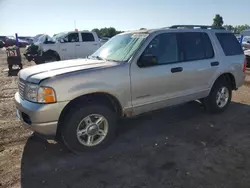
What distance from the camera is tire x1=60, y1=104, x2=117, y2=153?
355 cm

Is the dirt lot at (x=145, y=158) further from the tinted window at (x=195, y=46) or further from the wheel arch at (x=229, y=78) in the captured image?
the tinted window at (x=195, y=46)

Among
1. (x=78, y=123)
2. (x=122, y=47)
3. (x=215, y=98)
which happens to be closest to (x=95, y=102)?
(x=78, y=123)

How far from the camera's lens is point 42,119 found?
334 centimetres

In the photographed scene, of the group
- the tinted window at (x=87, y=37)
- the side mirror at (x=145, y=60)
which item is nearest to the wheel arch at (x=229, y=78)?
the side mirror at (x=145, y=60)

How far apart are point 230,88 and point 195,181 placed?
3302 millimetres

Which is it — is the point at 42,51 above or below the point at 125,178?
above

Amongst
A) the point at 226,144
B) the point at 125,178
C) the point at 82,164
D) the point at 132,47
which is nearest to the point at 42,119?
the point at 82,164

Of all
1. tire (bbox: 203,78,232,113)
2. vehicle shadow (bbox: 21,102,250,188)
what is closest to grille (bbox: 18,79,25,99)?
vehicle shadow (bbox: 21,102,250,188)

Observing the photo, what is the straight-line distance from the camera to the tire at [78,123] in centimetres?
355

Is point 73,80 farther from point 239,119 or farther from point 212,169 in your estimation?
point 239,119

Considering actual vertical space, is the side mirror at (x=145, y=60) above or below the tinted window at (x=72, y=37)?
below

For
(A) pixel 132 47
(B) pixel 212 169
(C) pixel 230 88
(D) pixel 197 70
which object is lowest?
(B) pixel 212 169

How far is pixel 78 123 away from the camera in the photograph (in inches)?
142

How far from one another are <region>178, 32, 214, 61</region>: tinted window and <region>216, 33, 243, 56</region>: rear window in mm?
422
